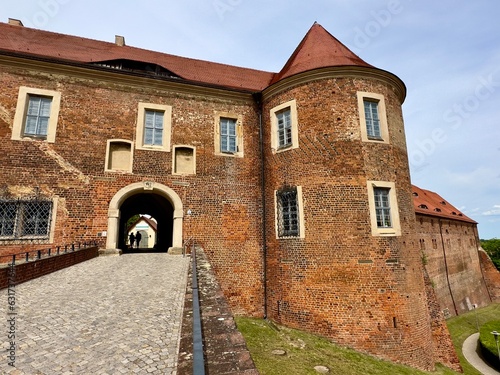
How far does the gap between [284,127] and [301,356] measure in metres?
8.55

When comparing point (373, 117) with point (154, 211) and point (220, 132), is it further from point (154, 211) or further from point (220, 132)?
point (154, 211)

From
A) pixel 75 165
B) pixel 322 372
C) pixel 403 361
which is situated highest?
pixel 75 165

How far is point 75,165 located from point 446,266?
101 feet

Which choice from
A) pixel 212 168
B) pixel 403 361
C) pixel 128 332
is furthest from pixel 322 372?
pixel 212 168

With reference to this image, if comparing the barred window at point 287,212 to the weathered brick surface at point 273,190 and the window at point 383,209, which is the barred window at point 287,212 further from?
the window at point 383,209

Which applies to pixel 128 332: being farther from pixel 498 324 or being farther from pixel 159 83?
pixel 498 324

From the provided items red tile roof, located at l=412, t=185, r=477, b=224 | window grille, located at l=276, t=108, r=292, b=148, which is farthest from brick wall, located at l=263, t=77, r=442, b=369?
red tile roof, located at l=412, t=185, r=477, b=224

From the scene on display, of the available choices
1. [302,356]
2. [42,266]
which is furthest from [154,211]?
[302,356]

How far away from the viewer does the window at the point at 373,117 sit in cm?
1152

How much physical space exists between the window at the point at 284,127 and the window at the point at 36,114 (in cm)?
854

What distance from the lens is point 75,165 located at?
36.9 ft

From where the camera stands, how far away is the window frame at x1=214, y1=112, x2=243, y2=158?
43.7 ft

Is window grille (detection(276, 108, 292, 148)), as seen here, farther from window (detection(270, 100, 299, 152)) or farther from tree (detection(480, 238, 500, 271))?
tree (detection(480, 238, 500, 271))

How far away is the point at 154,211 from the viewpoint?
18.3 m
